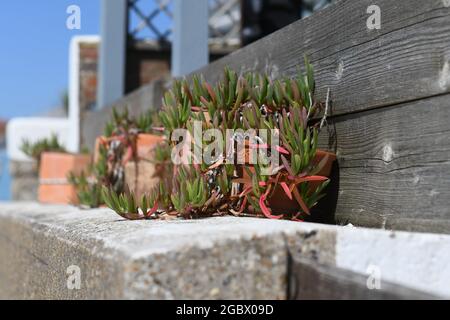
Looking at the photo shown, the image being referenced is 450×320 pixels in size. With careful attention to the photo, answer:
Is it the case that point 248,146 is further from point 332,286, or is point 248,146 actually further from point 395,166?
point 332,286

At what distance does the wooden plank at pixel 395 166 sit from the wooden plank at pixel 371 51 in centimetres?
4

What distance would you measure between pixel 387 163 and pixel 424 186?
16 centimetres

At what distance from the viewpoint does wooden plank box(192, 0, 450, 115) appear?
59.3 inches

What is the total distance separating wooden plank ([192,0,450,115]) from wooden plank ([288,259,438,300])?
2.00 feet

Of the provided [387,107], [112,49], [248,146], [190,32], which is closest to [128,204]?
[248,146]

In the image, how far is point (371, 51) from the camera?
1.74 meters

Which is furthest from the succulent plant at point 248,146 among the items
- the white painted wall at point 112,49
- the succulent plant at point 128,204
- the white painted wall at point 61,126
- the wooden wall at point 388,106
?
the white painted wall at point 61,126

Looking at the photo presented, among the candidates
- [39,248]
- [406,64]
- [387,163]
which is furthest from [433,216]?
[39,248]

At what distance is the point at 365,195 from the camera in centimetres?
178

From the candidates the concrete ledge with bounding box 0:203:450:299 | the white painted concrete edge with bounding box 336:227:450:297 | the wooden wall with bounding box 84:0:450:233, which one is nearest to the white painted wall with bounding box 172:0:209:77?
the wooden wall with bounding box 84:0:450:233

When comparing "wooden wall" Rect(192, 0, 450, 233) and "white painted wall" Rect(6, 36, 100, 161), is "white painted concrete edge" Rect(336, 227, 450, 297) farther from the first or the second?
"white painted wall" Rect(6, 36, 100, 161)

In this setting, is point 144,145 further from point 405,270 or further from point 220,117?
point 405,270

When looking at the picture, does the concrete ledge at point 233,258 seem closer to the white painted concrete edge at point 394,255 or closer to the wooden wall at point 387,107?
the white painted concrete edge at point 394,255
